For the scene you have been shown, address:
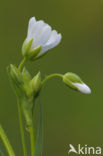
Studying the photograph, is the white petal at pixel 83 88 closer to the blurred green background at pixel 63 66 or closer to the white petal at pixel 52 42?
the white petal at pixel 52 42

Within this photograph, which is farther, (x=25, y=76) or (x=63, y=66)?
(x=63, y=66)

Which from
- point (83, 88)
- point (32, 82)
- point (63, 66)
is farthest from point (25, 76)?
point (63, 66)

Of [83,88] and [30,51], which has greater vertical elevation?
[30,51]

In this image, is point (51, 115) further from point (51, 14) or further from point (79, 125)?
point (51, 14)

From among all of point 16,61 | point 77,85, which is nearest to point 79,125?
point 16,61

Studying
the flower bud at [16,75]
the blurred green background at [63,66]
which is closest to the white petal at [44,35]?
the flower bud at [16,75]

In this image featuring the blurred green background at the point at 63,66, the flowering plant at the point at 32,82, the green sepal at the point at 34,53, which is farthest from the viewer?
the blurred green background at the point at 63,66

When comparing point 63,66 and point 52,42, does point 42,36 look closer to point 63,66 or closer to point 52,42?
point 52,42
